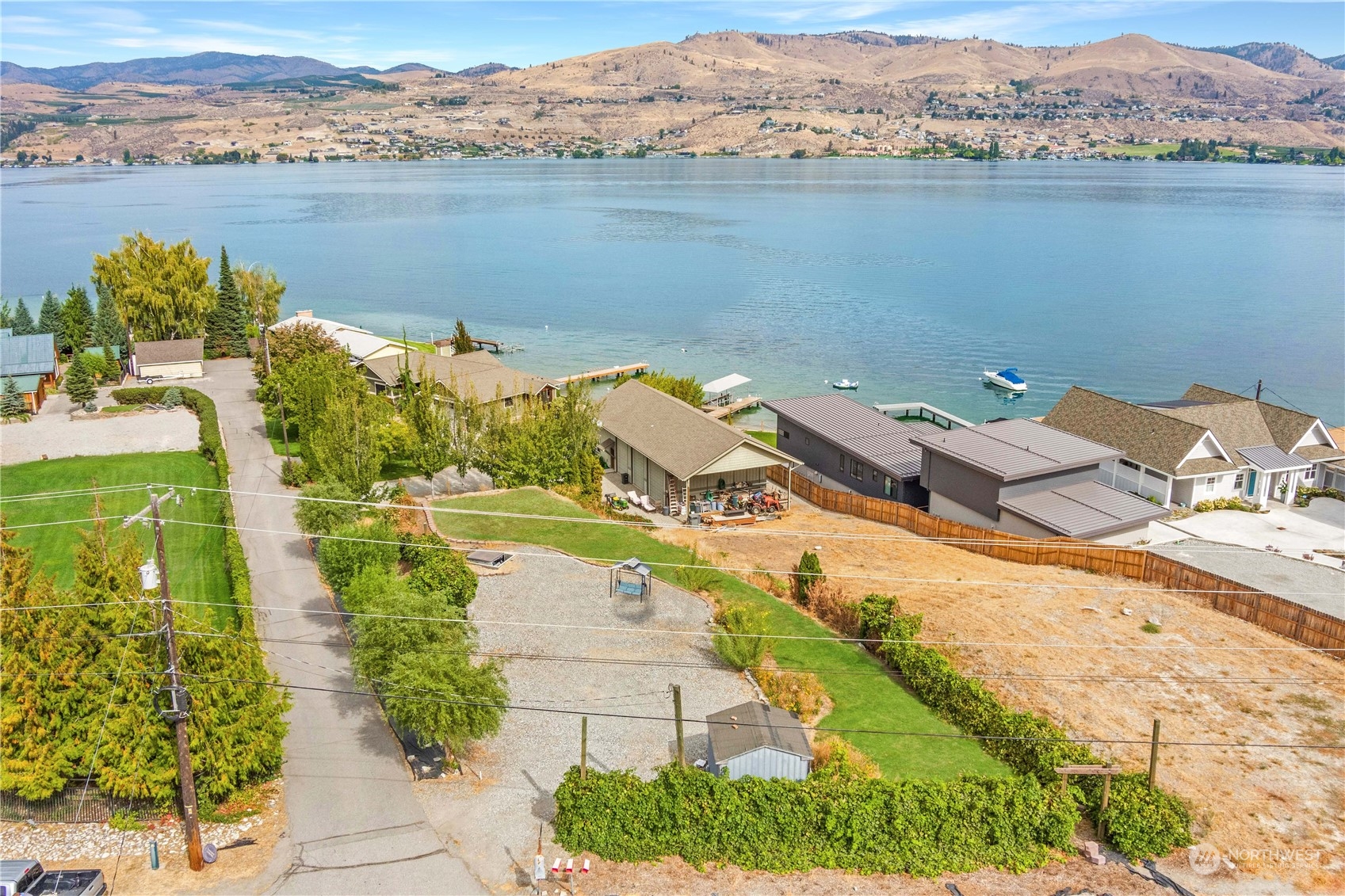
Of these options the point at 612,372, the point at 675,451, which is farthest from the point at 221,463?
the point at 612,372

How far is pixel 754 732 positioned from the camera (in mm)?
19047

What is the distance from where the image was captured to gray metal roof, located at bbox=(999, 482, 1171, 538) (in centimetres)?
3350

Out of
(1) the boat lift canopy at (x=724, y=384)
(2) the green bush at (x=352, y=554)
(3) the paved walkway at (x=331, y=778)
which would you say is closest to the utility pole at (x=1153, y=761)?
(3) the paved walkway at (x=331, y=778)

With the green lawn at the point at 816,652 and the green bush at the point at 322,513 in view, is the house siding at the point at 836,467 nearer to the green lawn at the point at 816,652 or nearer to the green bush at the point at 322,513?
the green lawn at the point at 816,652

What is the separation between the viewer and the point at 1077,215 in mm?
175500

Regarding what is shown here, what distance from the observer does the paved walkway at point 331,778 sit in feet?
54.8

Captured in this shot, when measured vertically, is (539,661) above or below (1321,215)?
below

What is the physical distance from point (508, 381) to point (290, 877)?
35.7 metres

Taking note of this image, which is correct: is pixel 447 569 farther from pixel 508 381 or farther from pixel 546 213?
pixel 546 213

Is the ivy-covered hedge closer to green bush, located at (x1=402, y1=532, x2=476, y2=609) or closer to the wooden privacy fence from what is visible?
the wooden privacy fence

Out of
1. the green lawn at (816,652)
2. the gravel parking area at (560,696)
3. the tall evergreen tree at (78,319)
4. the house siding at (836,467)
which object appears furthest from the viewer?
the tall evergreen tree at (78,319)

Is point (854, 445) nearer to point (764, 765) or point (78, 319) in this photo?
point (764, 765)

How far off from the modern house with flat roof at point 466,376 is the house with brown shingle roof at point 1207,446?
2829 cm

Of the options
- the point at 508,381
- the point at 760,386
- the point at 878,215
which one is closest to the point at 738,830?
the point at 508,381
